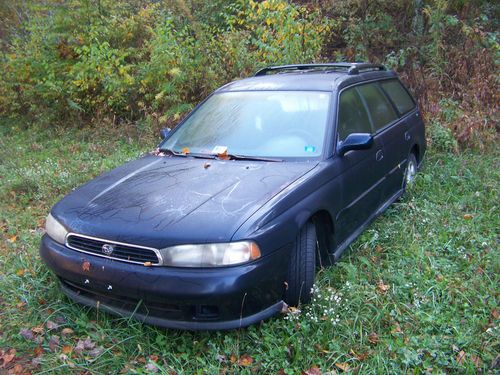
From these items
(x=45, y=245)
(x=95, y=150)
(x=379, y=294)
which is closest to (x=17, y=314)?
(x=45, y=245)

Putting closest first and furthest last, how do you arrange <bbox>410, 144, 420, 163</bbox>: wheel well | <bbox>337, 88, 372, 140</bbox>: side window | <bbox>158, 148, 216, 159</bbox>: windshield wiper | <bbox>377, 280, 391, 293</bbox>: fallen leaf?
1. <bbox>377, 280, 391, 293</bbox>: fallen leaf
2. <bbox>158, 148, 216, 159</bbox>: windshield wiper
3. <bbox>337, 88, 372, 140</bbox>: side window
4. <bbox>410, 144, 420, 163</bbox>: wheel well

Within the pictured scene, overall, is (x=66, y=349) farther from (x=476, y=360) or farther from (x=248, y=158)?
(x=476, y=360)

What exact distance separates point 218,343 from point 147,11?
8180 millimetres

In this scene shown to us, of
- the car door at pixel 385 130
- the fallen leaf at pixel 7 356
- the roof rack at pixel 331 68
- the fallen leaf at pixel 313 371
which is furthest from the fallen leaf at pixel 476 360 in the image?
the fallen leaf at pixel 7 356

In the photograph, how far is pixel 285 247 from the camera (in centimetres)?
286

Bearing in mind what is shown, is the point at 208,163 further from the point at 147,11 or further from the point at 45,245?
the point at 147,11

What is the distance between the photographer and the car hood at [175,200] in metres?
2.69

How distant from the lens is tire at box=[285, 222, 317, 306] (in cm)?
303

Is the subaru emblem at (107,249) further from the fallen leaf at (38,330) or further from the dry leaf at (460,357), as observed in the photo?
the dry leaf at (460,357)

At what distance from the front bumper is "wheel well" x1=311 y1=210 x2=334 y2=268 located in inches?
24.1

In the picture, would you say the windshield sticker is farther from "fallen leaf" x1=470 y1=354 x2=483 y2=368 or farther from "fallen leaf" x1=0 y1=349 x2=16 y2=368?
"fallen leaf" x1=470 y1=354 x2=483 y2=368

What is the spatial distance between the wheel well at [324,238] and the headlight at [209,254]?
3.10 feet

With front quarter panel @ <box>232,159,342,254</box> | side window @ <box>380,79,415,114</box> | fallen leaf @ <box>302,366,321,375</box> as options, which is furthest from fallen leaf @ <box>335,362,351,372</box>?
side window @ <box>380,79,415,114</box>

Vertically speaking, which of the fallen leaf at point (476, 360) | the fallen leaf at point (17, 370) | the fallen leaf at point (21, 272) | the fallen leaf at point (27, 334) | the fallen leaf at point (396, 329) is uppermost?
the fallen leaf at point (21, 272)
